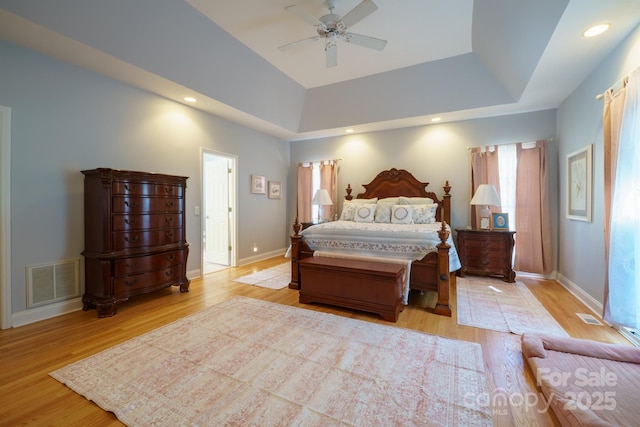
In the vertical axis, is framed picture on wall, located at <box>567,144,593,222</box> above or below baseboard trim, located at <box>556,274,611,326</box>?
above

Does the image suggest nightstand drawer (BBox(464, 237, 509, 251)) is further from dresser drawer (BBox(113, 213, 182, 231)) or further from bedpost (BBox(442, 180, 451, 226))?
dresser drawer (BBox(113, 213, 182, 231))

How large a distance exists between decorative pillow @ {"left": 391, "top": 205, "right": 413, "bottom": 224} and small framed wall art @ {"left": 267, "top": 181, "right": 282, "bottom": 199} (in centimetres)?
270

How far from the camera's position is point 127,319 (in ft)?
8.99

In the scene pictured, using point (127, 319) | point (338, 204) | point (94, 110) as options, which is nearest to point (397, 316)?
point (127, 319)

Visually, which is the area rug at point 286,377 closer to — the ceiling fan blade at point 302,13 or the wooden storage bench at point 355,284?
the wooden storage bench at point 355,284

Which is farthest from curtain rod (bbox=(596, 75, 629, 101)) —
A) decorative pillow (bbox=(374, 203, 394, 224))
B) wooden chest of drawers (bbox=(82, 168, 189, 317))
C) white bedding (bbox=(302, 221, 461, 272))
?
wooden chest of drawers (bbox=(82, 168, 189, 317))

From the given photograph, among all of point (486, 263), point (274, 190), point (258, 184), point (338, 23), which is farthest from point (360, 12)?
point (274, 190)

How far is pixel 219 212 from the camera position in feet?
17.3

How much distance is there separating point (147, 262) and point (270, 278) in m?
1.70

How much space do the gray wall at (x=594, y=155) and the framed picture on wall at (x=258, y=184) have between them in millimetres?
5021

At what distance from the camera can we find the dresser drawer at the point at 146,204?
2906 mm

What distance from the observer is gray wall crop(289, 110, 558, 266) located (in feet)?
14.2

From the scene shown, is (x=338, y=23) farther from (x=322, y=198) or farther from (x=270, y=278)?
(x=270, y=278)

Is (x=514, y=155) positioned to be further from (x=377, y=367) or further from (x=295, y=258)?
(x=377, y=367)
